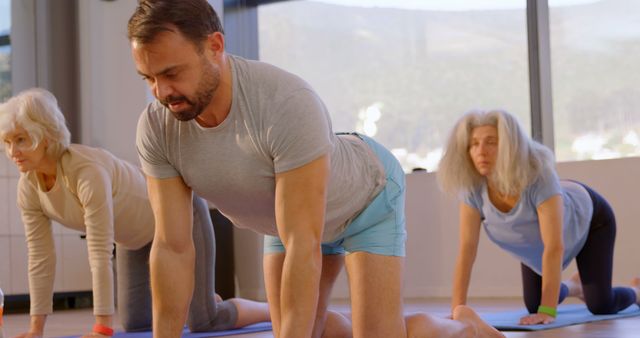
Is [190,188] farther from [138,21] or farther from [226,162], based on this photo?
[138,21]

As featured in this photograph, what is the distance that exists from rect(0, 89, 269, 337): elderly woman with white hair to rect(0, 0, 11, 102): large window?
272 centimetres

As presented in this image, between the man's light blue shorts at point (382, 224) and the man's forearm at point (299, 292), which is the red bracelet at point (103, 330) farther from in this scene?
the man's forearm at point (299, 292)

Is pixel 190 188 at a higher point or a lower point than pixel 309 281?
higher

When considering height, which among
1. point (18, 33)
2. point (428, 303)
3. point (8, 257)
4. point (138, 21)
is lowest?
point (428, 303)

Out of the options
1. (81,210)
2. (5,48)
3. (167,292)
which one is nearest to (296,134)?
(167,292)

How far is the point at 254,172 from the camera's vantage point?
1840mm

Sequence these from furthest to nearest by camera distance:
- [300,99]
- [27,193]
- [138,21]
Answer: [27,193] → [300,99] → [138,21]

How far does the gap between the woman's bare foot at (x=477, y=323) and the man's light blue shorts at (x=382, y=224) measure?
571 millimetres

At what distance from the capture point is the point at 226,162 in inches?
72.2

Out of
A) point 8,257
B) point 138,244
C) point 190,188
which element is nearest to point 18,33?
point 8,257

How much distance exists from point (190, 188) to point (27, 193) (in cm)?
143

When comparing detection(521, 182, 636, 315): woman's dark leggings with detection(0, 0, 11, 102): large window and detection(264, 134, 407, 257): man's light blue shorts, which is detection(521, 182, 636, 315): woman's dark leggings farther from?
detection(0, 0, 11, 102): large window

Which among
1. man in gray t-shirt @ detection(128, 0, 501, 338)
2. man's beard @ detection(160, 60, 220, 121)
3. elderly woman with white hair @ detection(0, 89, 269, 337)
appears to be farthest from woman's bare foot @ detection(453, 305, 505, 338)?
man's beard @ detection(160, 60, 220, 121)

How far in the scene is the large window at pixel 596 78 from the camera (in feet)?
18.0
